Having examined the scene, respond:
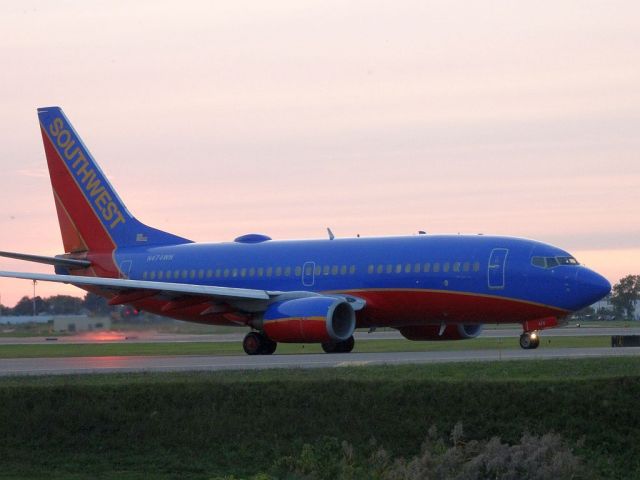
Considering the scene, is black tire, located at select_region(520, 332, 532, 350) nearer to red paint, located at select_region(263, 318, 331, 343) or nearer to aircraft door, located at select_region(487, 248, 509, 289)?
aircraft door, located at select_region(487, 248, 509, 289)

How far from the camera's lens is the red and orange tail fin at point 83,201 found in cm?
4647

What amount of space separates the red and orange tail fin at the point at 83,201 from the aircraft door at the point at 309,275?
24.5ft

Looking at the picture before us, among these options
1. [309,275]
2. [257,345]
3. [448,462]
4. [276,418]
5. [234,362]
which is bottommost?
[448,462]

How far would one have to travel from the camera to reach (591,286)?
117 ft

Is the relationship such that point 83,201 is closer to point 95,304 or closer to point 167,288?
point 167,288

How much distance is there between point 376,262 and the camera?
38719 mm

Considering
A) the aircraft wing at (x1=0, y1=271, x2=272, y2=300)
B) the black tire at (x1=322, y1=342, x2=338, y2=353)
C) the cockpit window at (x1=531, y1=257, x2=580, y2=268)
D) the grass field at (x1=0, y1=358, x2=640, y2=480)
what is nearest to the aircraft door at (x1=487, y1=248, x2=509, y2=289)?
the cockpit window at (x1=531, y1=257, x2=580, y2=268)

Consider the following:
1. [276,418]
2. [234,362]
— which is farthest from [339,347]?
[276,418]

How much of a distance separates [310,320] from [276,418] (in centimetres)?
1456

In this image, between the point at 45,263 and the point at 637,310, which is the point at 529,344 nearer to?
the point at 45,263

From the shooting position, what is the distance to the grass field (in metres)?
20.4

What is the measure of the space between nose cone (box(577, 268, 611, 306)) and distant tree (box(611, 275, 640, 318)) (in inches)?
3168

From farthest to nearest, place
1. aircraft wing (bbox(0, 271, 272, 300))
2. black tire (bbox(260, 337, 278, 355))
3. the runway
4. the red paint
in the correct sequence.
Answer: black tire (bbox(260, 337, 278, 355)) → aircraft wing (bbox(0, 271, 272, 300)) → the red paint → the runway

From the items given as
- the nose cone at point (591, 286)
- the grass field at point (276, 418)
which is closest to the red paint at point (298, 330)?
the nose cone at point (591, 286)
